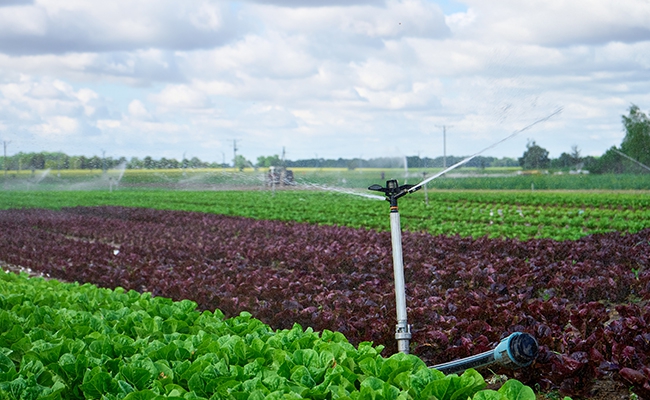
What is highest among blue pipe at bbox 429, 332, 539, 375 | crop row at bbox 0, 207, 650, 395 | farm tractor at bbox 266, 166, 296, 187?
farm tractor at bbox 266, 166, 296, 187

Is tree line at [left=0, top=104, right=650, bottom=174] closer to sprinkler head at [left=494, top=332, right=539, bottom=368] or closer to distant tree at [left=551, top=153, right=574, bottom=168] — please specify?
distant tree at [left=551, top=153, right=574, bottom=168]

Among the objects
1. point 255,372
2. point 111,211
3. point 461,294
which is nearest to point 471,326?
point 461,294

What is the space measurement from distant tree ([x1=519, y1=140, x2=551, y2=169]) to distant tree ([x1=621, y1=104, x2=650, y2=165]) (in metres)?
3.66

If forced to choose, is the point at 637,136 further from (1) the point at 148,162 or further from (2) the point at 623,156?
(1) the point at 148,162

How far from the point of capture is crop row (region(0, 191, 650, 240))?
45.1 feet

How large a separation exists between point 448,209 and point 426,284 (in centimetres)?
1435

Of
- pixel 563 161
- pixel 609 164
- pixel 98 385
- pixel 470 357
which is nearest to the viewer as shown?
pixel 98 385

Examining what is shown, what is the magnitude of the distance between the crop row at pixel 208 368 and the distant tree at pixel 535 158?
81.7 feet

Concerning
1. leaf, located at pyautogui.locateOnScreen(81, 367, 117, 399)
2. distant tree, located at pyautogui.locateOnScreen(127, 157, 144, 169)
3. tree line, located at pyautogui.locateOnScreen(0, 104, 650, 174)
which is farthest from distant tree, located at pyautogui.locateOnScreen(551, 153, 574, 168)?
leaf, located at pyautogui.locateOnScreen(81, 367, 117, 399)

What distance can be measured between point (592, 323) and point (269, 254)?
18.9 feet

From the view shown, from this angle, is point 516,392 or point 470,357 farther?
point 470,357

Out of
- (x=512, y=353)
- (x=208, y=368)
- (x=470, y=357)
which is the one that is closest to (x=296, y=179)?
(x=470, y=357)

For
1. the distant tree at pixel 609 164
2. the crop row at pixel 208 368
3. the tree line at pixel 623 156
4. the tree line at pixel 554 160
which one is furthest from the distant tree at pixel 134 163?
the crop row at pixel 208 368

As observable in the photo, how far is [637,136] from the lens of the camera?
78.2 feet
